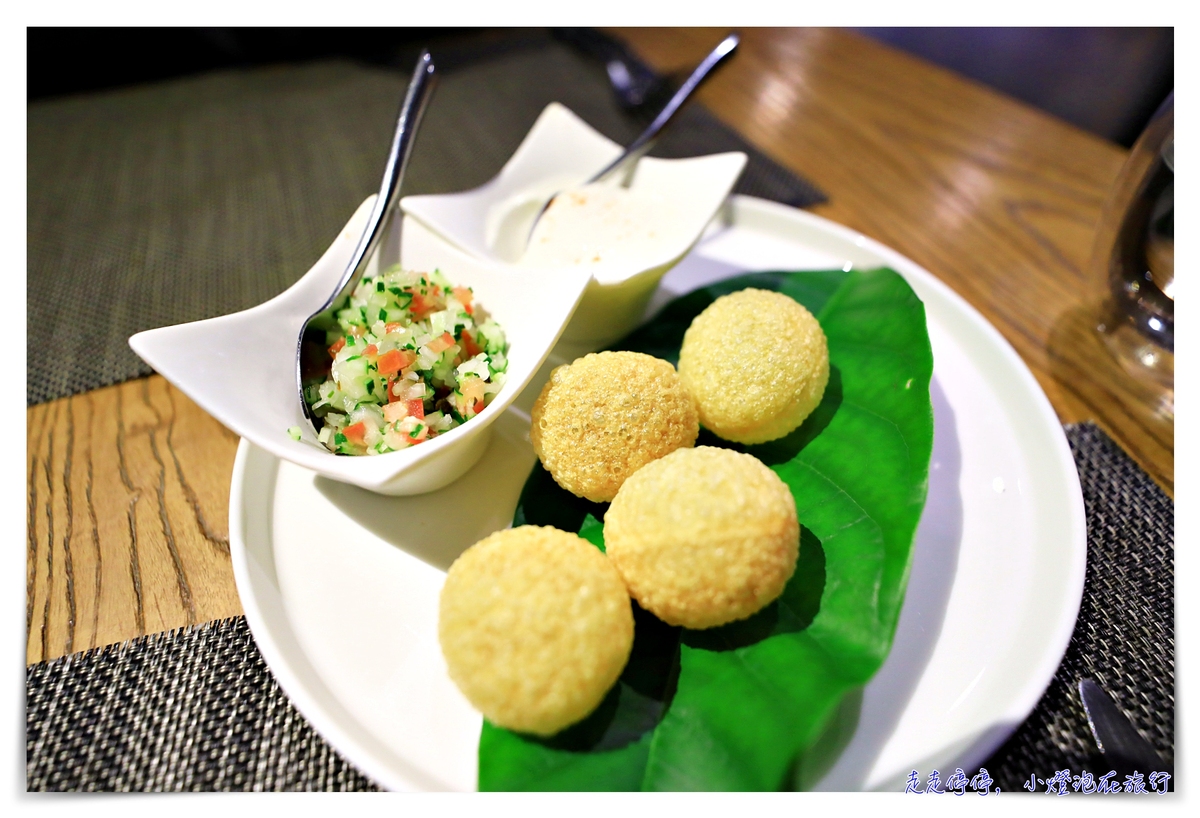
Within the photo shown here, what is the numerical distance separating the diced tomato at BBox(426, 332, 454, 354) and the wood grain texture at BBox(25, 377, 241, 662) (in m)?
0.55

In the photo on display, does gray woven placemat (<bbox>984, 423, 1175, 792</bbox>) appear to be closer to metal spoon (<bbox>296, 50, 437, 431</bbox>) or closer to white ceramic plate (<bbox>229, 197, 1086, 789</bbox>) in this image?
white ceramic plate (<bbox>229, 197, 1086, 789</bbox>)

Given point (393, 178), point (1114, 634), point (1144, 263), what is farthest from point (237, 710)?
point (1144, 263)

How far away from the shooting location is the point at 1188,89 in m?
1.47

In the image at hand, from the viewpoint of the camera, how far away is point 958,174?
2365 millimetres

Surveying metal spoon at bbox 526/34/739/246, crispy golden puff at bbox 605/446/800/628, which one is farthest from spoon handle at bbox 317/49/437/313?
crispy golden puff at bbox 605/446/800/628

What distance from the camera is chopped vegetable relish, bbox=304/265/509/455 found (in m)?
1.18

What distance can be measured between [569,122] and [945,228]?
126cm

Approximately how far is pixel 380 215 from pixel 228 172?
1344 mm

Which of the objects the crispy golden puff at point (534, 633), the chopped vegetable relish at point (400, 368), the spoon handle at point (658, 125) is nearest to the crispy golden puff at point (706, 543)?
the crispy golden puff at point (534, 633)

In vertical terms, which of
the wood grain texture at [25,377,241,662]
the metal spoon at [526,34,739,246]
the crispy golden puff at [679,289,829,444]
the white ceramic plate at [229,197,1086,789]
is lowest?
the wood grain texture at [25,377,241,662]

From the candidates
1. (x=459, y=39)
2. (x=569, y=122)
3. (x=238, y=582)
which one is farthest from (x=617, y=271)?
(x=459, y=39)

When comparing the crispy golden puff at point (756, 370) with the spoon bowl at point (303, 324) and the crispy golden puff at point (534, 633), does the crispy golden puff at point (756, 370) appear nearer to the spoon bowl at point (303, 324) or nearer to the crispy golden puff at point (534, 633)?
the spoon bowl at point (303, 324)

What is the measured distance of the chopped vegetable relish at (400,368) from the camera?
1179 mm

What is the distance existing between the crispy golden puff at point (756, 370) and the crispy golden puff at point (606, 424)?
84mm
